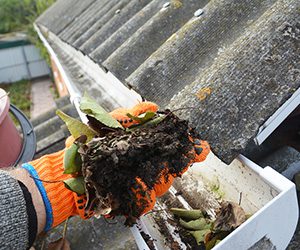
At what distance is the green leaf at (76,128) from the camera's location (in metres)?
1.52

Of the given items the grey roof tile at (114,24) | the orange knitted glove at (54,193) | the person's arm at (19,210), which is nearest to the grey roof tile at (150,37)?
the grey roof tile at (114,24)

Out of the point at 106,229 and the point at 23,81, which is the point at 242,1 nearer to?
the point at 106,229

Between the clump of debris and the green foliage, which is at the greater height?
the clump of debris

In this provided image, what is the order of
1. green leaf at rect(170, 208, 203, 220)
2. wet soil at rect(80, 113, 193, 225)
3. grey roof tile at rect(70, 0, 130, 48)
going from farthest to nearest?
grey roof tile at rect(70, 0, 130, 48)
green leaf at rect(170, 208, 203, 220)
wet soil at rect(80, 113, 193, 225)

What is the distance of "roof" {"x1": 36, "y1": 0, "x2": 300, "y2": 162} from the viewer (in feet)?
4.99

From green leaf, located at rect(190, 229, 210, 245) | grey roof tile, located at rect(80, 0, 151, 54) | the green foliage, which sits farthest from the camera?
the green foliage

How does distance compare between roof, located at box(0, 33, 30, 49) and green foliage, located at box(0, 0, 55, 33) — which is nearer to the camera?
roof, located at box(0, 33, 30, 49)

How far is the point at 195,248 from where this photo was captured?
5.39 ft

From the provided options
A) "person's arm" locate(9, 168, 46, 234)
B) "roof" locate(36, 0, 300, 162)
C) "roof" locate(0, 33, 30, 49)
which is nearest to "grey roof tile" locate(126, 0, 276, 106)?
"roof" locate(36, 0, 300, 162)

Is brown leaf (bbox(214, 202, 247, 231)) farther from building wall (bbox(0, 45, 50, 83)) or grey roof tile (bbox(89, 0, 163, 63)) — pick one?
building wall (bbox(0, 45, 50, 83))

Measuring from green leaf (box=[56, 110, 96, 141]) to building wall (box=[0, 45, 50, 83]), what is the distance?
49.6 ft

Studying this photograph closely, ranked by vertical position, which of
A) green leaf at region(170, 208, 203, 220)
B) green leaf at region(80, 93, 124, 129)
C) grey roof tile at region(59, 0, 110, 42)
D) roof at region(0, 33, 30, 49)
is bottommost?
roof at region(0, 33, 30, 49)

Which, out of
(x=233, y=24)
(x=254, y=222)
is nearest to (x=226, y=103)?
(x=254, y=222)

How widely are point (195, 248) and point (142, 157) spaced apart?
603mm
